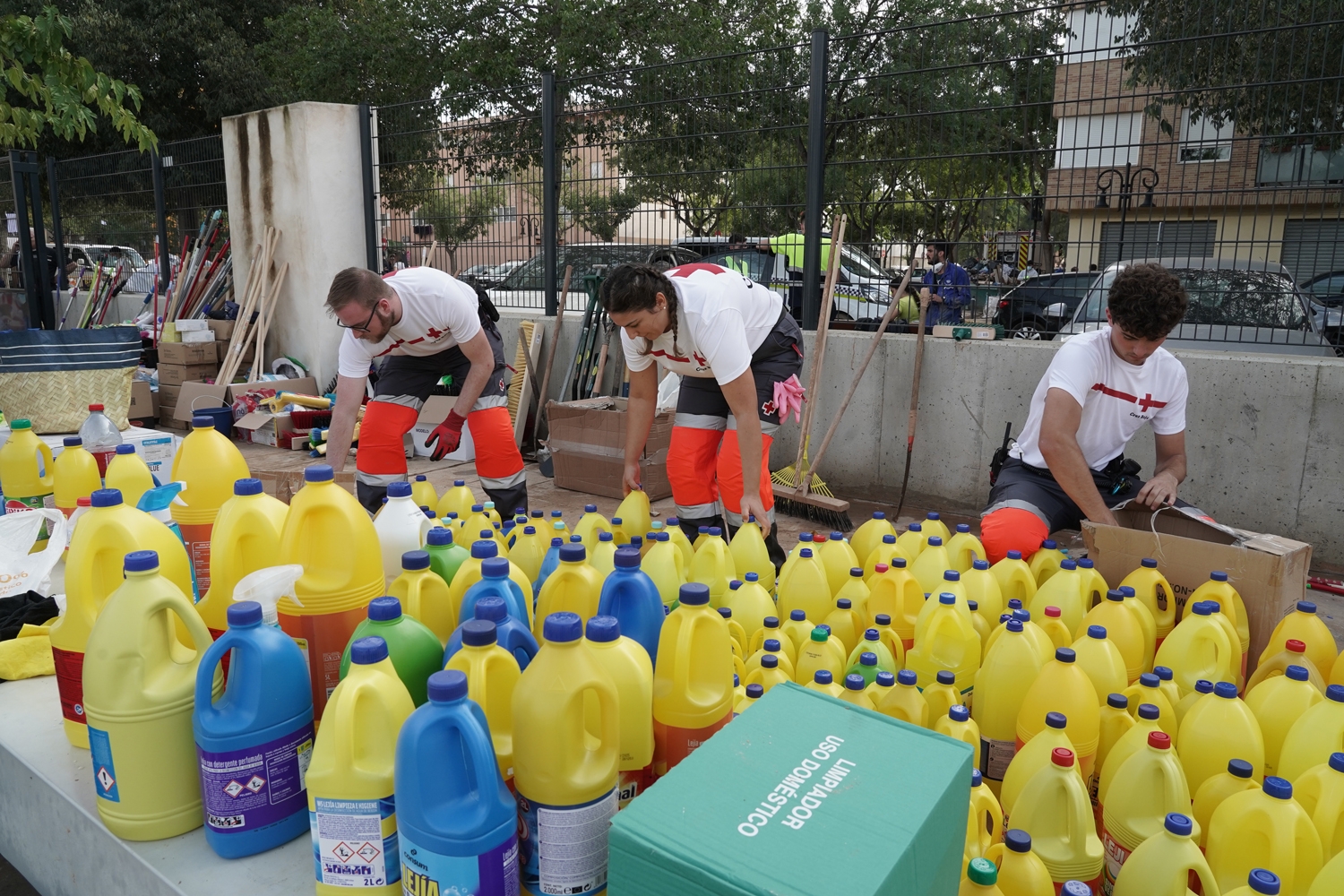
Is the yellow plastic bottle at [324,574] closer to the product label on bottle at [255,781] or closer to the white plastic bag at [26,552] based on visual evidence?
the product label on bottle at [255,781]

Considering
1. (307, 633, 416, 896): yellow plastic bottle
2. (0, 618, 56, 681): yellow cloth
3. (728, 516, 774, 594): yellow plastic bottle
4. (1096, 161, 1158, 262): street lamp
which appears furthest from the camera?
(1096, 161, 1158, 262): street lamp

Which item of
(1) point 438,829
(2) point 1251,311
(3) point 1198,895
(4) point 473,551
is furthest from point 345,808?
(2) point 1251,311

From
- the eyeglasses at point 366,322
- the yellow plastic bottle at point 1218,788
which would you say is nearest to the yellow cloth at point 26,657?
the eyeglasses at point 366,322

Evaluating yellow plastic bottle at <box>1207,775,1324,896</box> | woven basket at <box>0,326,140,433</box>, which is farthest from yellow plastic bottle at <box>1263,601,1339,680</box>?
woven basket at <box>0,326,140,433</box>

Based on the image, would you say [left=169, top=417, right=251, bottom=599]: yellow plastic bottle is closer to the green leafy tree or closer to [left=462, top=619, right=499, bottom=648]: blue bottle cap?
[left=462, top=619, right=499, bottom=648]: blue bottle cap

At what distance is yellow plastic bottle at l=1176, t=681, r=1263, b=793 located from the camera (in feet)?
5.30

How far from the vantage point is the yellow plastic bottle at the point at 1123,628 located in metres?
2.14

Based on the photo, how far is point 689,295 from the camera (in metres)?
3.40

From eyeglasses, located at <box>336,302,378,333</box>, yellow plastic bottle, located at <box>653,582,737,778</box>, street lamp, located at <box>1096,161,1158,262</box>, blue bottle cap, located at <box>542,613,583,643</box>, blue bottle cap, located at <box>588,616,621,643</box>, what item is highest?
street lamp, located at <box>1096,161,1158,262</box>

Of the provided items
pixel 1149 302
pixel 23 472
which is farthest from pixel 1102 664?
pixel 23 472

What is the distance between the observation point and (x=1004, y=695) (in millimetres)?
1811

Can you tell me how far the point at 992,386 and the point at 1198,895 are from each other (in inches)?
169

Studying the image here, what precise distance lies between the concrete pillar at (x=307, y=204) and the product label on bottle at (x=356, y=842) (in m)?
7.97

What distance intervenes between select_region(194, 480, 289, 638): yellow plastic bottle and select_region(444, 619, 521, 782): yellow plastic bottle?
651 millimetres
